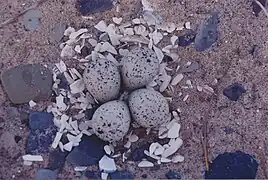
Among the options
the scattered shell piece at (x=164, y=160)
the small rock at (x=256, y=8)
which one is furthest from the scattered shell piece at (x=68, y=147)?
the small rock at (x=256, y=8)

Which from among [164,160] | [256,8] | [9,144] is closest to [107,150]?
[164,160]

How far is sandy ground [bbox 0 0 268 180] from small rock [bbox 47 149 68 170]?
0.05ft

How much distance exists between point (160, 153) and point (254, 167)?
0.24 m

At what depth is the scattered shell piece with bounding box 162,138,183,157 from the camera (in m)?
1.58

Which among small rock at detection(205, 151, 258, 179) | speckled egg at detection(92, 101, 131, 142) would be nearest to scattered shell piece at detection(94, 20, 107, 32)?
speckled egg at detection(92, 101, 131, 142)

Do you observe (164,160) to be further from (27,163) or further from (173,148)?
(27,163)

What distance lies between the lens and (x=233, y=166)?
5.16ft

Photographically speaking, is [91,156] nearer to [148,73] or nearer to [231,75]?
[148,73]

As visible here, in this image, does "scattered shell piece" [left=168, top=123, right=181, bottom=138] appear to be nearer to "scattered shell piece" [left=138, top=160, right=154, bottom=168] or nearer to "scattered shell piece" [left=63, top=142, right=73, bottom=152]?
"scattered shell piece" [left=138, top=160, right=154, bottom=168]

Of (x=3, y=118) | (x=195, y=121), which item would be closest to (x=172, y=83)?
(x=195, y=121)

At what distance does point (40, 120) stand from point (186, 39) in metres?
0.44

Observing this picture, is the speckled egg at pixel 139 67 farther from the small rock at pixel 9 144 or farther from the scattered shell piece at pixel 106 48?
the small rock at pixel 9 144

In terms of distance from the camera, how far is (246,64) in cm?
167

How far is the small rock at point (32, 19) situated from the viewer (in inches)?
66.2
